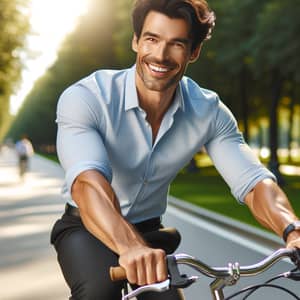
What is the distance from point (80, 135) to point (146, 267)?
26.3 inches

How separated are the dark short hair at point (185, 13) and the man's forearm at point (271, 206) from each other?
60cm

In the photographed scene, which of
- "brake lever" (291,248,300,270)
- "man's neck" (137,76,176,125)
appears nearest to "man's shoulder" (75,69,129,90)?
"man's neck" (137,76,176,125)

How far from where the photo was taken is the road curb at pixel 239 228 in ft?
35.8

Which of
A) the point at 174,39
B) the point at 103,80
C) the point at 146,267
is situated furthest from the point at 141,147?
the point at 146,267

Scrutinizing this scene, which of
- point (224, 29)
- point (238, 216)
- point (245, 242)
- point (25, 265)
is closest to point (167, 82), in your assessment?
point (25, 265)

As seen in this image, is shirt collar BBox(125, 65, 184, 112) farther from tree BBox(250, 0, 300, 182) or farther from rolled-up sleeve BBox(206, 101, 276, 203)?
tree BBox(250, 0, 300, 182)

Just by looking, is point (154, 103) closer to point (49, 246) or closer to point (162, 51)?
point (162, 51)

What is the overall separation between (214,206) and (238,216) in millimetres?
2405

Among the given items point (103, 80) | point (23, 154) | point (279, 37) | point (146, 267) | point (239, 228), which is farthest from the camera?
point (23, 154)

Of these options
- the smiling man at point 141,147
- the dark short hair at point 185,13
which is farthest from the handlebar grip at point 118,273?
the dark short hair at point 185,13

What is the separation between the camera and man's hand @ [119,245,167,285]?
7.64 ft

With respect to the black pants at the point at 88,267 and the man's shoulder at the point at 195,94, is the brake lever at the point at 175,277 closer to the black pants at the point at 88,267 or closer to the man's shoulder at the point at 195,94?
the black pants at the point at 88,267

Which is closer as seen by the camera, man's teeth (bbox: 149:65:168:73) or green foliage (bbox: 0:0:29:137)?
man's teeth (bbox: 149:65:168:73)

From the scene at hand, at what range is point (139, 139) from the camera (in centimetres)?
305
